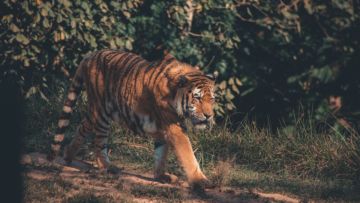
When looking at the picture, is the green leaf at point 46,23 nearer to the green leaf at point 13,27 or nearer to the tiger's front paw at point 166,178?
the green leaf at point 13,27

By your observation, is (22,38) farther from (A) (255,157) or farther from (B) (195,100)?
(B) (195,100)

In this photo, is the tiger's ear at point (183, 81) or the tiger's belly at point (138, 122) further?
the tiger's belly at point (138, 122)

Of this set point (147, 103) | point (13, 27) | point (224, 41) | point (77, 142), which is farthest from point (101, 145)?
point (224, 41)

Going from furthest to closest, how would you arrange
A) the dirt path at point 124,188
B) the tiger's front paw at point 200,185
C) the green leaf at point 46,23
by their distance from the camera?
the green leaf at point 46,23, the tiger's front paw at point 200,185, the dirt path at point 124,188

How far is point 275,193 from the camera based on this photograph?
282 inches

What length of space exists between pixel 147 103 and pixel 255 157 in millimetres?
1871

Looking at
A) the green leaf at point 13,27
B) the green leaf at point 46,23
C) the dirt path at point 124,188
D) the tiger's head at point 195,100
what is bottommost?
the dirt path at point 124,188

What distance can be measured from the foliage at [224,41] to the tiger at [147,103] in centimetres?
162

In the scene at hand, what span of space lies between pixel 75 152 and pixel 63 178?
919 mm

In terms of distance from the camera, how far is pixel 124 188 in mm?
6805

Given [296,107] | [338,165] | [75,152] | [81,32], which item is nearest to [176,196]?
[75,152]

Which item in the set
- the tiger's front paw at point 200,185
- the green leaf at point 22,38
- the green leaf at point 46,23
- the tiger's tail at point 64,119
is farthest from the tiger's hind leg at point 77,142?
the green leaf at point 22,38

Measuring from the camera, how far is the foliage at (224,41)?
9562 mm

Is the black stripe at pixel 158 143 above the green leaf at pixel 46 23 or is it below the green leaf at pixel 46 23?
below
